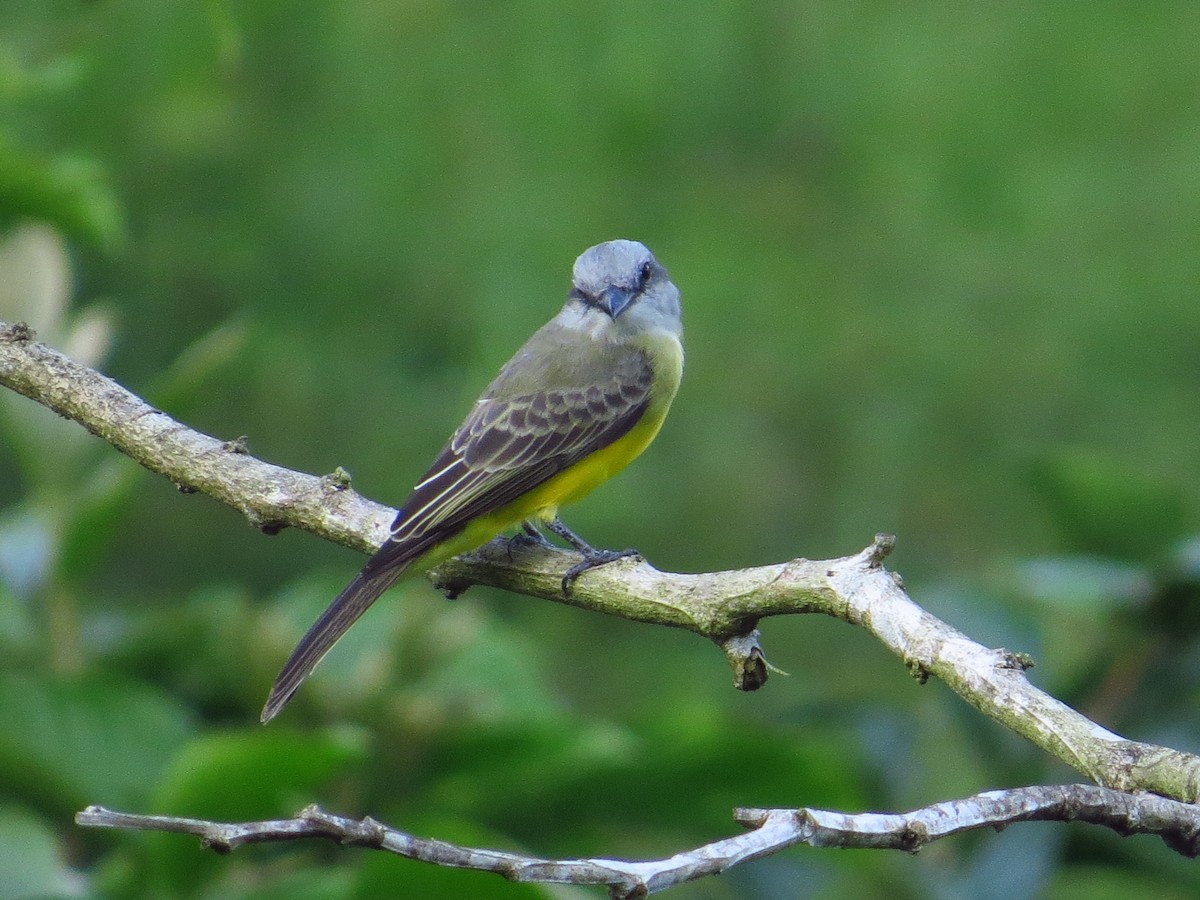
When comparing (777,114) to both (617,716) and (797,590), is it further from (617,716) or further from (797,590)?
(797,590)

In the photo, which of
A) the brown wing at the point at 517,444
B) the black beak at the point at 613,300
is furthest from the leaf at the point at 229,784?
the black beak at the point at 613,300

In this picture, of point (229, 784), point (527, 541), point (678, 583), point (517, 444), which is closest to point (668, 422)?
point (517, 444)

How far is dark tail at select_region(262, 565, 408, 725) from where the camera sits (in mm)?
3584

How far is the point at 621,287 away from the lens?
15.5 feet

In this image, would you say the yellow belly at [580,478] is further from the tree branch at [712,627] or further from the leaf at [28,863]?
the leaf at [28,863]

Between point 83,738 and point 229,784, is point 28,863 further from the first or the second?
point 229,784

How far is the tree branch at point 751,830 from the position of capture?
1743 millimetres

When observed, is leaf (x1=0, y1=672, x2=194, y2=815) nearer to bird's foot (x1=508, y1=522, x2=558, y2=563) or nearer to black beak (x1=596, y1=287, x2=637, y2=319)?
bird's foot (x1=508, y1=522, x2=558, y2=563)

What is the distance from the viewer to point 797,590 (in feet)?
8.69

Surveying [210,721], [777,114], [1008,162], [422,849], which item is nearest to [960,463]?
[1008,162]

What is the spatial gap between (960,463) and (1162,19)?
9.54ft

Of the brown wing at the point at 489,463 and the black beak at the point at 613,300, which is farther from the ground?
the black beak at the point at 613,300

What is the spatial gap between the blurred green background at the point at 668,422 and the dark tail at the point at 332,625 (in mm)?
147

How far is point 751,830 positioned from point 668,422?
610 cm
